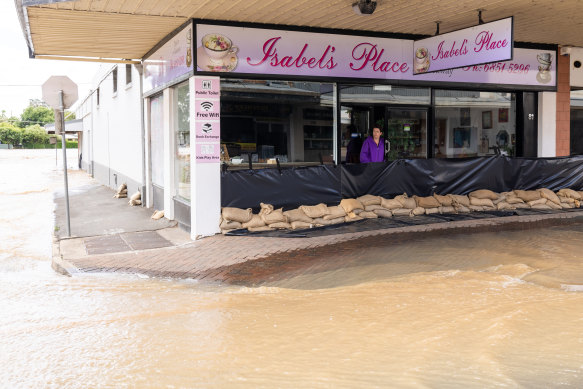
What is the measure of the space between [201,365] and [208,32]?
22.8ft

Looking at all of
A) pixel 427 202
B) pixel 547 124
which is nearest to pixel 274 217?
pixel 427 202

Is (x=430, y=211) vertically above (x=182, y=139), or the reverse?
(x=182, y=139)

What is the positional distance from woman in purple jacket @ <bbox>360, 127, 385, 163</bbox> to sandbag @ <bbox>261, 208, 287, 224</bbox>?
8.53 feet

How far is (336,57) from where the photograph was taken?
37.0ft

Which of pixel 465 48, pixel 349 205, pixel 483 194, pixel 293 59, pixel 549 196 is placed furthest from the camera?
pixel 549 196

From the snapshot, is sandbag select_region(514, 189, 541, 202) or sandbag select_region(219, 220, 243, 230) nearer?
sandbag select_region(219, 220, 243, 230)

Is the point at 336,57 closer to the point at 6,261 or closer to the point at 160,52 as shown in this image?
the point at 160,52

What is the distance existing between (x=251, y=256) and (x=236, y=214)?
1.63m

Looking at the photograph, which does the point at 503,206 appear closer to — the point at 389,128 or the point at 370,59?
the point at 389,128

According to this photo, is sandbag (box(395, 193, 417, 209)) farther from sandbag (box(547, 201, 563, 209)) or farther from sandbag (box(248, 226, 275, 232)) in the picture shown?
sandbag (box(547, 201, 563, 209))

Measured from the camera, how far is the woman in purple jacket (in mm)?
12141

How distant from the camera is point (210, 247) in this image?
9.42 metres

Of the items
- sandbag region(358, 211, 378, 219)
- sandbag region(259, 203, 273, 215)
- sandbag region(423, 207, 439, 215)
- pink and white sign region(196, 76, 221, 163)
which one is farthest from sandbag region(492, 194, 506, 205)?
pink and white sign region(196, 76, 221, 163)

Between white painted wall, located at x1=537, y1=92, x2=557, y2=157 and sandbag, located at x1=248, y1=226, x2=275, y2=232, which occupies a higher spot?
white painted wall, located at x1=537, y1=92, x2=557, y2=157
